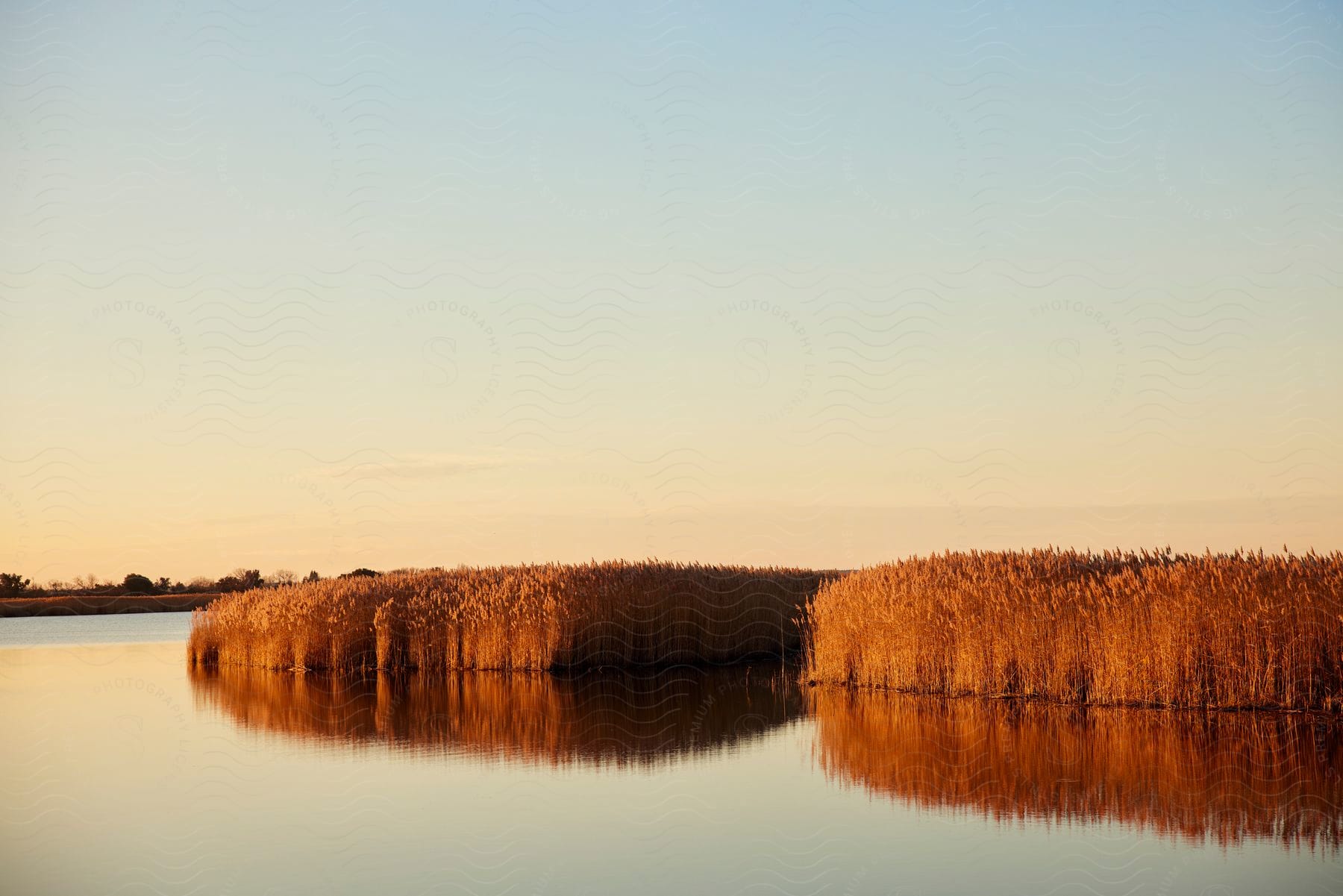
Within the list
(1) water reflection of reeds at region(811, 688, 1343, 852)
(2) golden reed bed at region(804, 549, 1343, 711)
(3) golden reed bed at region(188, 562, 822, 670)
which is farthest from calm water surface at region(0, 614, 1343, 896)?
(3) golden reed bed at region(188, 562, 822, 670)

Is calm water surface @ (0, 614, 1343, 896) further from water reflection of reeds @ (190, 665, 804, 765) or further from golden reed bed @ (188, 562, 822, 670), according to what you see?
golden reed bed @ (188, 562, 822, 670)

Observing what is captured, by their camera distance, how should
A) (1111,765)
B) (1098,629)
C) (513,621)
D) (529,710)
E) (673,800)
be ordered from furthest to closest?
(513,621) < (529,710) < (1098,629) < (1111,765) < (673,800)

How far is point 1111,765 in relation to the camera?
1080 centimetres

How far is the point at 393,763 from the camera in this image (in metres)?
12.4

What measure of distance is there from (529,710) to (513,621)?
5.60m

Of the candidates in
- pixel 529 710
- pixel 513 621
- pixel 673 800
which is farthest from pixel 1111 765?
pixel 513 621

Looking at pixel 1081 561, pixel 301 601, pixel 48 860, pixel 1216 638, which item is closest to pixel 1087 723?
pixel 1216 638

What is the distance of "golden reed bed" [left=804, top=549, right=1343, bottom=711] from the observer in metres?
13.4

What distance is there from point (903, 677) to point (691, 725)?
406 cm

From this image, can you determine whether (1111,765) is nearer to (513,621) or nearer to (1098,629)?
(1098,629)

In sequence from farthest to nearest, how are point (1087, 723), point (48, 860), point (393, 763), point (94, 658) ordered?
point (94, 658), point (1087, 723), point (393, 763), point (48, 860)

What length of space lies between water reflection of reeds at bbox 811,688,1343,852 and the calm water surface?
0.04 metres

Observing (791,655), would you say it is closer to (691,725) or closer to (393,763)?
(691,725)

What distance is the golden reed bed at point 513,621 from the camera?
21.8 metres
